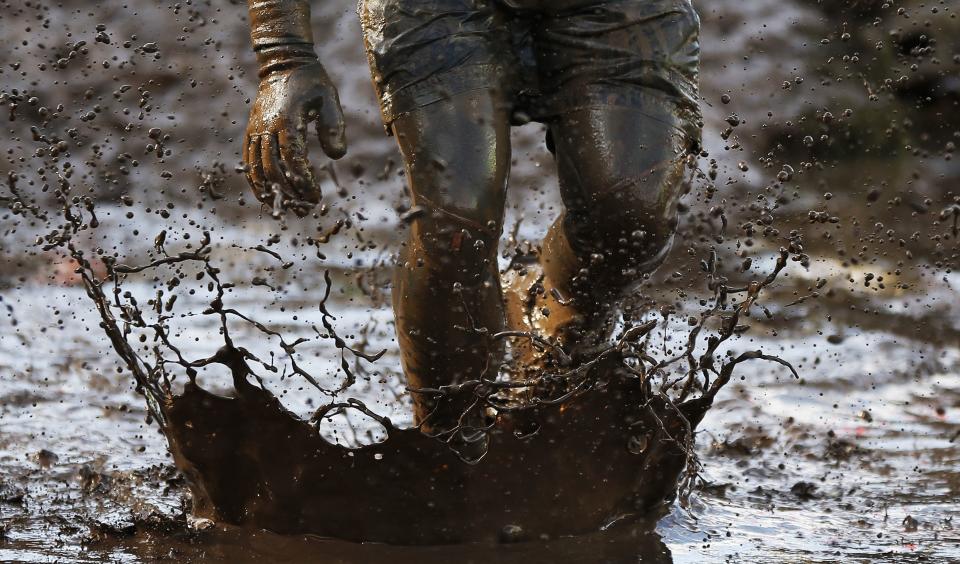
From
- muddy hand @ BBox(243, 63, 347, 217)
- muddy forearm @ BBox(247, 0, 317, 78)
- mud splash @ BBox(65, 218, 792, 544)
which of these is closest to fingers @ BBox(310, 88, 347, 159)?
muddy hand @ BBox(243, 63, 347, 217)

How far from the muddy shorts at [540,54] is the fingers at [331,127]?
129 millimetres

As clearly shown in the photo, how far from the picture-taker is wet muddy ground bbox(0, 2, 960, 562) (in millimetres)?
3205

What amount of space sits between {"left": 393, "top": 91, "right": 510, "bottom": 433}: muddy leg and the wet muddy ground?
254 mm

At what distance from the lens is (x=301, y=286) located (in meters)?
6.45

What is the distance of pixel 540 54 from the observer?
3.22m

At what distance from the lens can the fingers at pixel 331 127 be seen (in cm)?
303

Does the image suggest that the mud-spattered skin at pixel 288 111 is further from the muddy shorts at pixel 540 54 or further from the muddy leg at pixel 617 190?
the muddy leg at pixel 617 190

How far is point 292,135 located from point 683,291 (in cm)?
328

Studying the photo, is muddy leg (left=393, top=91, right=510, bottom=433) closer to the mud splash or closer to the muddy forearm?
the mud splash

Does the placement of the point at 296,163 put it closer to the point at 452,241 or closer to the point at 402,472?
the point at 452,241

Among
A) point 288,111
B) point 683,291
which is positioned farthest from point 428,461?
point 683,291

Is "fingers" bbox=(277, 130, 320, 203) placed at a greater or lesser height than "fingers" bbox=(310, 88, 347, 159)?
lesser

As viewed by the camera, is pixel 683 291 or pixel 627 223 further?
pixel 683 291

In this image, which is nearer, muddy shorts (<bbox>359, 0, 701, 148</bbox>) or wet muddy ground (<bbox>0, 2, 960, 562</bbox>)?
muddy shorts (<bbox>359, 0, 701, 148</bbox>)
